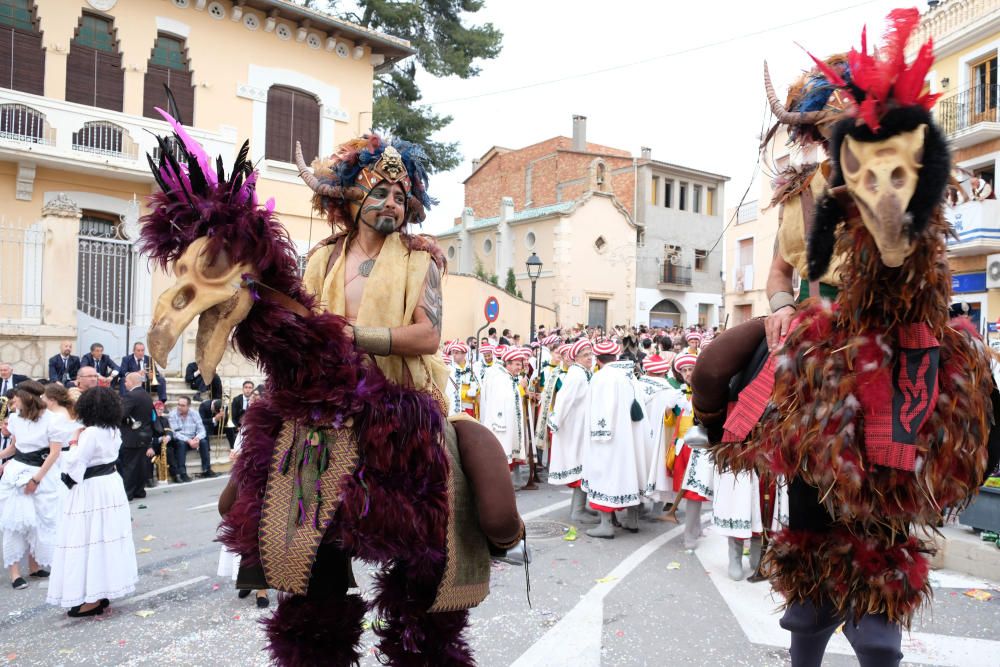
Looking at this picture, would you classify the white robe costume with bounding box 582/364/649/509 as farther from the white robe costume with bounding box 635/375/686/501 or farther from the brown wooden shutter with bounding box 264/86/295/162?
the brown wooden shutter with bounding box 264/86/295/162

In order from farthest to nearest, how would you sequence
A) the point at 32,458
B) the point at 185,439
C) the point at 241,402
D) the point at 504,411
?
the point at 241,402
the point at 185,439
the point at 504,411
the point at 32,458

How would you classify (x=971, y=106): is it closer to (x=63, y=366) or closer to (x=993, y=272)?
(x=993, y=272)

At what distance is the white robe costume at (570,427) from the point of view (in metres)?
8.54

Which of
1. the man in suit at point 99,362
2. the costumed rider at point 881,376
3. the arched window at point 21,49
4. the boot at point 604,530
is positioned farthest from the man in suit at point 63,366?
the costumed rider at point 881,376

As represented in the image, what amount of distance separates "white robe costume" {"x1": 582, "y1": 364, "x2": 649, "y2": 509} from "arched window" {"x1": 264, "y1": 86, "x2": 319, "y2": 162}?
12.5 m

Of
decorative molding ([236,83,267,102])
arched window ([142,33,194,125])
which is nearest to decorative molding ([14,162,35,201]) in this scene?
arched window ([142,33,194,125])

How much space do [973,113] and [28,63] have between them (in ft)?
78.1

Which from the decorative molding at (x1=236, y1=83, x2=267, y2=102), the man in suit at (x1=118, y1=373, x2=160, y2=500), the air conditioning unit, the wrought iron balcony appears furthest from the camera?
the wrought iron balcony

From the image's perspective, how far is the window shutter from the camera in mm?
14648

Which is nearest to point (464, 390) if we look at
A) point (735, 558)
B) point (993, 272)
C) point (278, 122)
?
point (735, 558)

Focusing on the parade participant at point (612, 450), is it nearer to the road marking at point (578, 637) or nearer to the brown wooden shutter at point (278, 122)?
the road marking at point (578, 637)

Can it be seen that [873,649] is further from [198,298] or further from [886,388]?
[198,298]

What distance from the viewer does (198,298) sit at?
219cm

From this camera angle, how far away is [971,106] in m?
20.1
